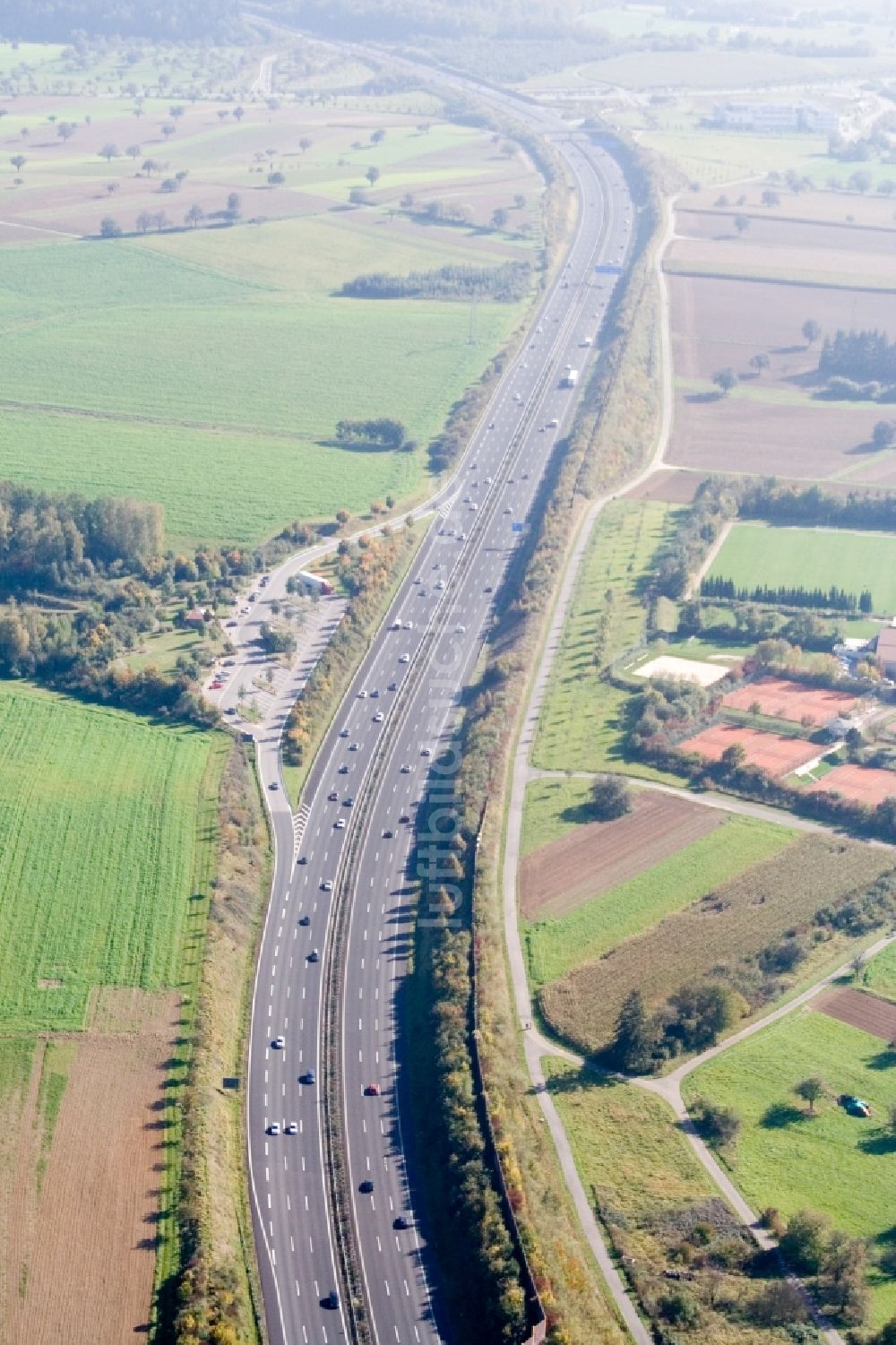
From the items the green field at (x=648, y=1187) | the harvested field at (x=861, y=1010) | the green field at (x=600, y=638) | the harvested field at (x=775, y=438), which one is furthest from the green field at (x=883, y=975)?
the harvested field at (x=775, y=438)

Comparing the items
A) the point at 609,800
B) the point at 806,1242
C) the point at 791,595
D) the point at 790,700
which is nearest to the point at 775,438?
the point at 791,595

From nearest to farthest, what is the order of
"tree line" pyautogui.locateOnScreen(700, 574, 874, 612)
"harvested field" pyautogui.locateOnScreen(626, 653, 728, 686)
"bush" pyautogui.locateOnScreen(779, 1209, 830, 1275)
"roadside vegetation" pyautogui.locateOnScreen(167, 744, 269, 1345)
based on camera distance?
1. "roadside vegetation" pyautogui.locateOnScreen(167, 744, 269, 1345)
2. "bush" pyautogui.locateOnScreen(779, 1209, 830, 1275)
3. "harvested field" pyautogui.locateOnScreen(626, 653, 728, 686)
4. "tree line" pyautogui.locateOnScreen(700, 574, 874, 612)

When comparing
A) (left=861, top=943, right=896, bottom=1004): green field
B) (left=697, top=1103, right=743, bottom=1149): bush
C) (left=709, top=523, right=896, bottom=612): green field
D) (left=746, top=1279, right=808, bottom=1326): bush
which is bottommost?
(left=746, top=1279, right=808, bottom=1326): bush

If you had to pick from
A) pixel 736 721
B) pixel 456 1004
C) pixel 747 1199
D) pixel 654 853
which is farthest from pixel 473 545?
pixel 747 1199

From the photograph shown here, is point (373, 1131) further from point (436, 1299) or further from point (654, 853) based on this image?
point (654, 853)

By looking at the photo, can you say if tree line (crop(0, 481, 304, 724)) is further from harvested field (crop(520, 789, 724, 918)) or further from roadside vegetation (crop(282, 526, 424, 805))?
harvested field (crop(520, 789, 724, 918))

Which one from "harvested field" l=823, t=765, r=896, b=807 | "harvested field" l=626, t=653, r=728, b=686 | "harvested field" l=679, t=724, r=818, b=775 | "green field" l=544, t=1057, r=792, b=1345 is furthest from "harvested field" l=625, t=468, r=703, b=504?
"green field" l=544, t=1057, r=792, b=1345

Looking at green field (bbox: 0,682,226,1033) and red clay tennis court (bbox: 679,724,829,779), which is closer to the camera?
green field (bbox: 0,682,226,1033)
